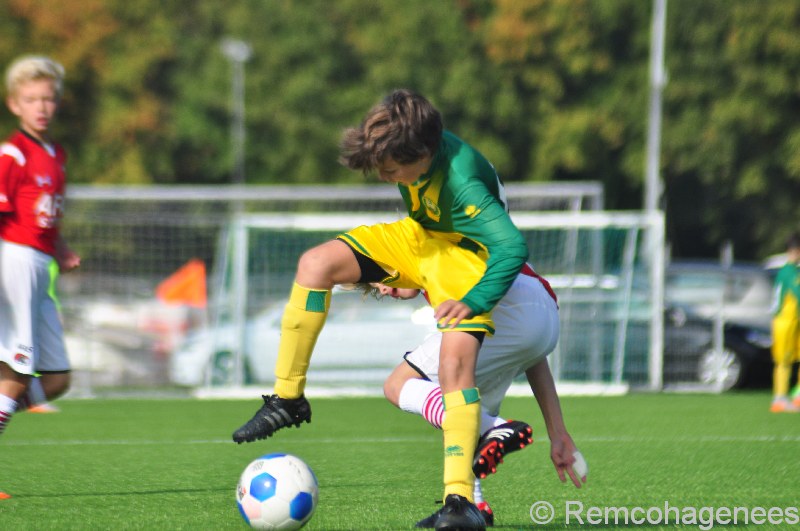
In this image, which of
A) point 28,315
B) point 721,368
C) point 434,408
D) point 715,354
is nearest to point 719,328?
point 715,354

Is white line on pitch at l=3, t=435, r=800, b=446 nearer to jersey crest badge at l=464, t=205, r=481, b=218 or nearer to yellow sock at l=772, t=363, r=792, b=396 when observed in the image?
yellow sock at l=772, t=363, r=792, b=396

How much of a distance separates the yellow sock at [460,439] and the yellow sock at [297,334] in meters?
0.66

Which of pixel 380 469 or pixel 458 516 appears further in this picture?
pixel 380 469

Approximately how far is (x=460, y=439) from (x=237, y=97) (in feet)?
107

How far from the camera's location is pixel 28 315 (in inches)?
241

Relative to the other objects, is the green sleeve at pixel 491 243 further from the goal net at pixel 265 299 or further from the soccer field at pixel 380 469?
the goal net at pixel 265 299

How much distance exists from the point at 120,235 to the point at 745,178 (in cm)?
1634

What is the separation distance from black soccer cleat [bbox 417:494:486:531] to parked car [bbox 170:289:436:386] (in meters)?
10.6

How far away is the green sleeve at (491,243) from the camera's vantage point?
15.7 ft

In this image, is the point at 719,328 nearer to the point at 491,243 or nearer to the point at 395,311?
the point at 395,311

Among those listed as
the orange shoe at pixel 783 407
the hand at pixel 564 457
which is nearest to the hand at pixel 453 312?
the hand at pixel 564 457

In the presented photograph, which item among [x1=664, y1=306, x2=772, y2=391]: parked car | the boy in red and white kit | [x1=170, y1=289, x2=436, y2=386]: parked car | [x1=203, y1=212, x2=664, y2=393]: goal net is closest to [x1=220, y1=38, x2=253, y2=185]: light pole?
[x1=203, y1=212, x2=664, y2=393]: goal net

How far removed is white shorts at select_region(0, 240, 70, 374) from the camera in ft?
19.9

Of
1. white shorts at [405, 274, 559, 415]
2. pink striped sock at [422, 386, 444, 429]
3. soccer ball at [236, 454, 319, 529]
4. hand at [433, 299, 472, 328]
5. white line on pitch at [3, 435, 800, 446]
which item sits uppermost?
hand at [433, 299, 472, 328]
